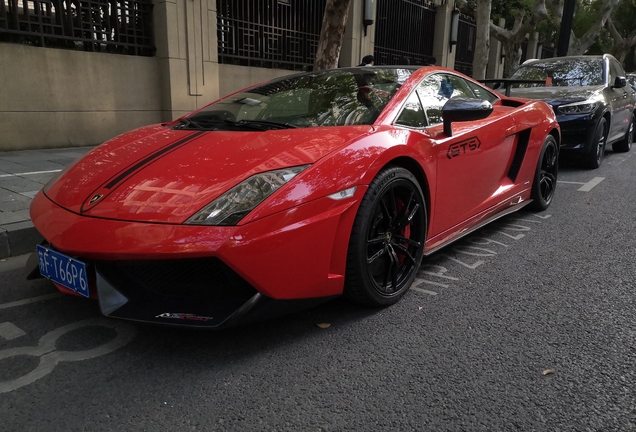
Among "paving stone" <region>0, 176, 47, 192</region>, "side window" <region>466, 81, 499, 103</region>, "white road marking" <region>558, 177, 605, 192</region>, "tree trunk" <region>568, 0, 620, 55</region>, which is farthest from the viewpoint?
"tree trunk" <region>568, 0, 620, 55</region>

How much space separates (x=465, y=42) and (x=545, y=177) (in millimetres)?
16927

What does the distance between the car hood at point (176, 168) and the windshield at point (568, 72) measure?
634 centimetres

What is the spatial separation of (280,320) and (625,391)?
1.55m

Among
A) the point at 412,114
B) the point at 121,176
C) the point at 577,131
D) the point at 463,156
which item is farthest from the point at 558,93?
the point at 121,176

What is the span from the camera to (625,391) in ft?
6.66

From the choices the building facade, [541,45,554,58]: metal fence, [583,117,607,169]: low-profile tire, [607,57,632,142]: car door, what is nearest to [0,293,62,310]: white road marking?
the building facade

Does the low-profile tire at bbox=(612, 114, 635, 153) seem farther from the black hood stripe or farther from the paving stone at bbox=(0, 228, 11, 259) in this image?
the paving stone at bbox=(0, 228, 11, 259)

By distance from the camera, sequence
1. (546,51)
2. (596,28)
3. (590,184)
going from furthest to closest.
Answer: (546,51) → (596,28) → (590,184)

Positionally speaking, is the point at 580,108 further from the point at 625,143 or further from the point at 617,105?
the point at 625,143

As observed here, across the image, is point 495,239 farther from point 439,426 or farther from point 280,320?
point 439,426

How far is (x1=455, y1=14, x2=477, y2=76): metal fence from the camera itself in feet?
63.8

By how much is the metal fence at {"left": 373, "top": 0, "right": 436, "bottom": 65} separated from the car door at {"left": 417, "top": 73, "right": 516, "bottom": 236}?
10.5m

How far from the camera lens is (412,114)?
3.08 metres

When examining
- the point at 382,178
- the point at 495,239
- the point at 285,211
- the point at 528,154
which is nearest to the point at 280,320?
the point at 285,211
